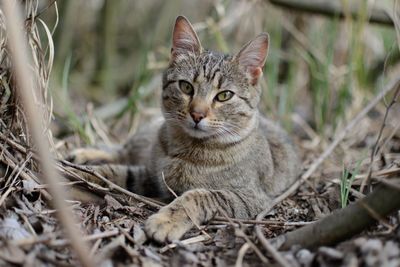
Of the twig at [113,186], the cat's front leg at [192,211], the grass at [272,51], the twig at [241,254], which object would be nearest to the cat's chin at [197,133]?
the cat's front leg at [192,211]

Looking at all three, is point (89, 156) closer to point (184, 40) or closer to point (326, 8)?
point (184, 40)

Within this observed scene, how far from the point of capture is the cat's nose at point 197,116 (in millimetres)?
3096

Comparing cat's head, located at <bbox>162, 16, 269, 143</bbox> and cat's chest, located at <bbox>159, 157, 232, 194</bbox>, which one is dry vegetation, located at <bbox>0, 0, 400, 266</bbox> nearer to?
cat's chest, located at <bbox>159, 157, 232, 194</bbox>

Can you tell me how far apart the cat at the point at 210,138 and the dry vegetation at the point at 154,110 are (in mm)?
212

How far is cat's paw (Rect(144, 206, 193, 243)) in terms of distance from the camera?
8.65 feet

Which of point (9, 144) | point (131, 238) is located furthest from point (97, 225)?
point (9, 144)

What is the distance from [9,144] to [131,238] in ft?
2.79

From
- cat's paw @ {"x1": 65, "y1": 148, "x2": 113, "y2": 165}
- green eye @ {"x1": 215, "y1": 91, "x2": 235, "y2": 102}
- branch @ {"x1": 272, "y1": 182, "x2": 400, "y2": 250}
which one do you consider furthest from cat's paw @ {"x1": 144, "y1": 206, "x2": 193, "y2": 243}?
cat's paw @ {"x1": 65, "y1": 148, "x2": 113, "y2": 165}

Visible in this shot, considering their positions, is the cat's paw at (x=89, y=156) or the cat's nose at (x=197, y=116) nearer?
the cat's nose at (x=197, y=116)

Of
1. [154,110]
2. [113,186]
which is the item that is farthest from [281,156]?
[154,110]

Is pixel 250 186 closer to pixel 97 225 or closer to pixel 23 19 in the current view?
pixel 97 225

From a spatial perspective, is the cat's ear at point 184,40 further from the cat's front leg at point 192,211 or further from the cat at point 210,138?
the cat's front leg at point 192,211

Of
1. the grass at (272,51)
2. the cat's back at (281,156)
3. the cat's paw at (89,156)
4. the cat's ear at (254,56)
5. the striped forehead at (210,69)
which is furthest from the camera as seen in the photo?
the grass at (272,51)

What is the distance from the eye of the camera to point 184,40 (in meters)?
3.48
